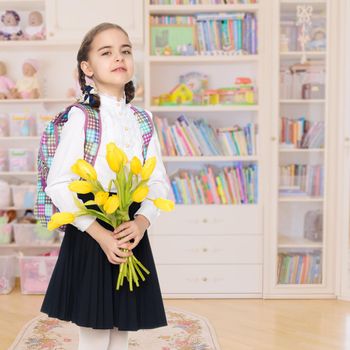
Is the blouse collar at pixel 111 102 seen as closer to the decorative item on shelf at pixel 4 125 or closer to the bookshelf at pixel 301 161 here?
the bookshelf at pixel 301 161

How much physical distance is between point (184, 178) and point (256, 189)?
44 cm

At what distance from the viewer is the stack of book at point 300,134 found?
339cm

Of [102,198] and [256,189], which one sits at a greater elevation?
[102,198]

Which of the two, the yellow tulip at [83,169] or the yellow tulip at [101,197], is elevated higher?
the yellow tulip at [83,169]

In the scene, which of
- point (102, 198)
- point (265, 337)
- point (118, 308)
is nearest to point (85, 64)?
point (102, 198)

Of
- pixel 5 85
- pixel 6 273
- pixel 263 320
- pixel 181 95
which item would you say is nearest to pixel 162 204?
pixel 263 320

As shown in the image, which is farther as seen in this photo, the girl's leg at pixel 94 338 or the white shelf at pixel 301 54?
the white shelf at pixel 301 54

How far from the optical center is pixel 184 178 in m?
3.49

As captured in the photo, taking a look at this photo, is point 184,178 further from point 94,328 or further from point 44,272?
point 94,328

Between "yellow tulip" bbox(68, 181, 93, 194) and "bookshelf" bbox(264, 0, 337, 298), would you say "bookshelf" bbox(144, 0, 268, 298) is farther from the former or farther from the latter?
"yellow tulip" bbox(68, 181, 93, 194)

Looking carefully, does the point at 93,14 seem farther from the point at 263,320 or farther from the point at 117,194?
the point at 117,194

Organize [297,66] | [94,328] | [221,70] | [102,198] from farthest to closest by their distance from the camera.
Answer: [221,70] → [297,66] → [94,328] → [102,198]

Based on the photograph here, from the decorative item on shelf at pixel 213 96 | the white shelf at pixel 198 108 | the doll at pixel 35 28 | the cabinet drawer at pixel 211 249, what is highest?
the doll at pixel 35 28

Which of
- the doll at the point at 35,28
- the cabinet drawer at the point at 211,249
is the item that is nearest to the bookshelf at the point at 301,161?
the cabinet drawer at the point at 211,249
